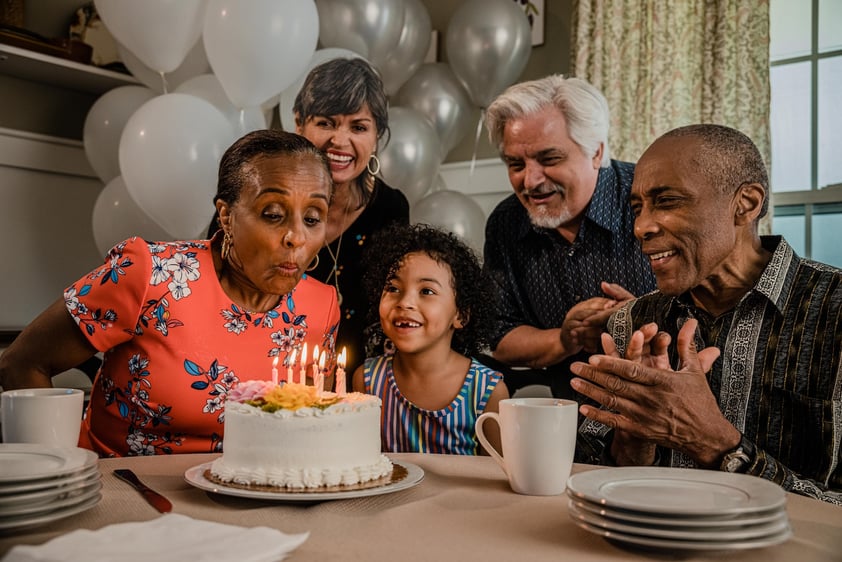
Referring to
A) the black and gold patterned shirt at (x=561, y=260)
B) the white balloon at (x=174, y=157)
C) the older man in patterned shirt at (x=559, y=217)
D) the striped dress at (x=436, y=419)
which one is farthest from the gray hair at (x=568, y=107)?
the white balloon at (x=174, y=157)

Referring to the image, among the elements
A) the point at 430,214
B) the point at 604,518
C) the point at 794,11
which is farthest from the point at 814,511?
the point at 794,11

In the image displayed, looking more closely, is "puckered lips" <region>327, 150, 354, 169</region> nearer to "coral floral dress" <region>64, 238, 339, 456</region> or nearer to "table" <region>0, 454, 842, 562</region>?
"coral floral dress" <region>64, 238, 339, 456</region>

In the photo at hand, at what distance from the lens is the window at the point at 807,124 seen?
351 cm

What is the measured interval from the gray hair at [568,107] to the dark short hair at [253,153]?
1130mm

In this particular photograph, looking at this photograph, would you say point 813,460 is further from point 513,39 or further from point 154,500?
point 513,39

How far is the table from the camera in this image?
0.87 meters

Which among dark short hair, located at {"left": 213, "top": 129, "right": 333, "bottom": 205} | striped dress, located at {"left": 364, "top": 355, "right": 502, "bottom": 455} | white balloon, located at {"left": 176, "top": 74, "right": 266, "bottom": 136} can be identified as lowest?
striped dress, located at {"left": 364, "top": 355, "right": 502, "bottom": 455}

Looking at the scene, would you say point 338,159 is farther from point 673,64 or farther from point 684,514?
point 684,514

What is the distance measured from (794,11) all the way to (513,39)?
50.5 inches

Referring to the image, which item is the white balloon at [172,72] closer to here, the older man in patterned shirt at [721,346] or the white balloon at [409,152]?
the white balloon at [409,152]

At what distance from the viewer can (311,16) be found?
10.2 ft

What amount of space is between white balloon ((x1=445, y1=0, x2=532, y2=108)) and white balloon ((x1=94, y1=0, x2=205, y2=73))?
1.16 meters

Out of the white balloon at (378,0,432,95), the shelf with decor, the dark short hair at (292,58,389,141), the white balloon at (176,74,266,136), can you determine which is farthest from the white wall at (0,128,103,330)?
the dark short hair at (292,58,389,141)

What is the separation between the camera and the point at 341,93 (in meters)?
2.63
